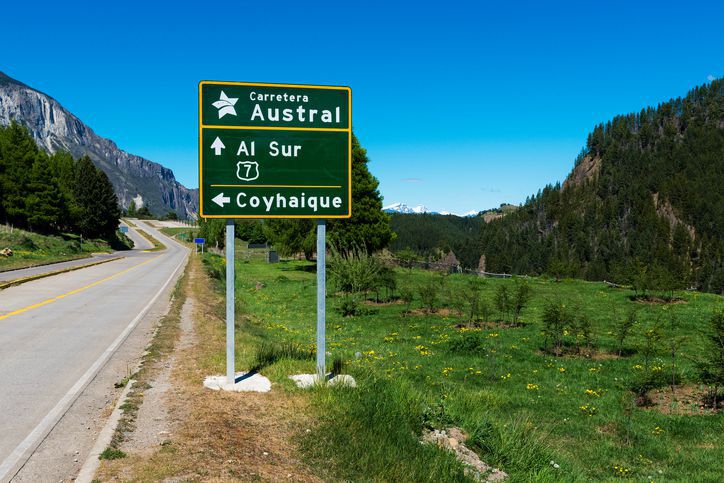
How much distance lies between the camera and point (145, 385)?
24.3 ft

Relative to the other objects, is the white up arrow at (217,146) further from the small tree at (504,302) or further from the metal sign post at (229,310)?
the small tree at (504,302)

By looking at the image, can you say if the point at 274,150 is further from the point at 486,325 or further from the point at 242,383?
the point at 486,325

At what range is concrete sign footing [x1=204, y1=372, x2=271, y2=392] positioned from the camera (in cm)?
720

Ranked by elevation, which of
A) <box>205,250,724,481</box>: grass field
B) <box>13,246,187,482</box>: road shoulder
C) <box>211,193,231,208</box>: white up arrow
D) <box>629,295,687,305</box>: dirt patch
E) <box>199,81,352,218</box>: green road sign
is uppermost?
<box>199,81,352,218</box>: green road sign

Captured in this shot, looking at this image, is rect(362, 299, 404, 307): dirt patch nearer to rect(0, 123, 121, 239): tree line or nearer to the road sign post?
the road sign post

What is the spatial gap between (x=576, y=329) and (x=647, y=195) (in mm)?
202459

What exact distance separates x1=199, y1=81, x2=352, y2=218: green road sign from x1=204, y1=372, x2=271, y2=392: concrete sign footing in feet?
8.28

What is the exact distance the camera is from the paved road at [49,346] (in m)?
5.88

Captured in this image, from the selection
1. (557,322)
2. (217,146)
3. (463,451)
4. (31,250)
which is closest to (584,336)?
(557,322)

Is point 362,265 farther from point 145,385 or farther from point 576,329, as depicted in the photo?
point 145,385

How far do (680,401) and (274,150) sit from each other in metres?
9.85

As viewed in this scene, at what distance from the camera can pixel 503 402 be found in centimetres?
978

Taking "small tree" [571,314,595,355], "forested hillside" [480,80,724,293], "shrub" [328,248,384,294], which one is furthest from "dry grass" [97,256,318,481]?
"forested hillside" [480,80,724,293]

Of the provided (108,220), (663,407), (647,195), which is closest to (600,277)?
(647,195)
